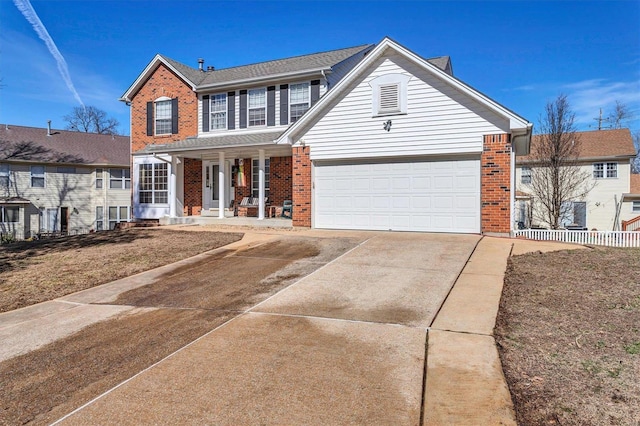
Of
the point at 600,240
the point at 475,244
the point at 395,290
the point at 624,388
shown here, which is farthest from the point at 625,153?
the point at 624,388

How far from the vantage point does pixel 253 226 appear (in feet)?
50.7

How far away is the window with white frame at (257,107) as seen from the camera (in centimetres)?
1766

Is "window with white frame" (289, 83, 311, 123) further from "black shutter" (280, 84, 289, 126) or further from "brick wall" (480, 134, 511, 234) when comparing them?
"brick wall" (480, 134, 511, 234)

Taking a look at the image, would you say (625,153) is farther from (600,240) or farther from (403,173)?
(403,173)

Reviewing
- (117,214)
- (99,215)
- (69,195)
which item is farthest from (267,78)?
(69,195)

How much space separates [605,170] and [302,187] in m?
23.8

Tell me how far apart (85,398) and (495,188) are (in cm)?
1109

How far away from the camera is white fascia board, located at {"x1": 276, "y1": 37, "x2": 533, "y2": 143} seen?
1141cm

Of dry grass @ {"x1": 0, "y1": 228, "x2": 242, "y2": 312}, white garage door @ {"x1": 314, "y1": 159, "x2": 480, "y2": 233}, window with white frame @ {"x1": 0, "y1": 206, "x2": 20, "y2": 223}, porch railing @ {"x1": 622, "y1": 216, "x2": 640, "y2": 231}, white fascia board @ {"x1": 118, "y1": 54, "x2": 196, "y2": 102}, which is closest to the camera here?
dry grass @ {"x1": 0, "y1": 228, "x2": 242, "y2": 312}

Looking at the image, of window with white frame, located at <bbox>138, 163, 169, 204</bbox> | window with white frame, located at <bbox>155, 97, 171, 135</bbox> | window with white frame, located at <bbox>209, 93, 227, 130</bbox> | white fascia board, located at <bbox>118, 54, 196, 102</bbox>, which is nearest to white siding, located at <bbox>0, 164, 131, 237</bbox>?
white fascia board, located at <bbox>118, 54, 196, 102</bbox>

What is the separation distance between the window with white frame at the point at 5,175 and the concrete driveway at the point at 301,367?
2899 cm

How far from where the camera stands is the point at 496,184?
11883 millimetres

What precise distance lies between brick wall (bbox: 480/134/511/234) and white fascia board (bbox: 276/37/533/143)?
552 mm

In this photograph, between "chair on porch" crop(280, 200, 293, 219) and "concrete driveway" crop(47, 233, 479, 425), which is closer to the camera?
"concrete driveway" crop(47, 233, 479, 425)
